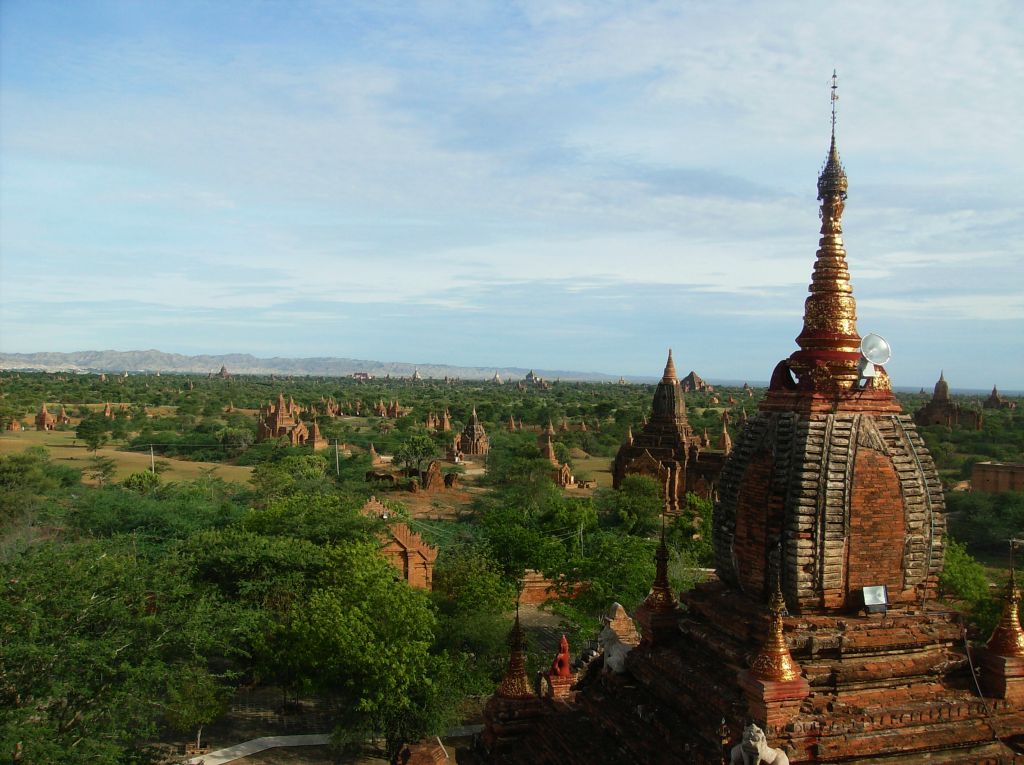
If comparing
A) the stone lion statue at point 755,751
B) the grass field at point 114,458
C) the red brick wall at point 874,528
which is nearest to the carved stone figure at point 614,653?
the stone lion statue at point 755,751

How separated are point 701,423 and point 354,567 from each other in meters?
71.8

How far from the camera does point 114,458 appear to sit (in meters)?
64.3

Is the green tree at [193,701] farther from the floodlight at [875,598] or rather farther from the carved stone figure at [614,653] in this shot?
the floodlight at [875,598]

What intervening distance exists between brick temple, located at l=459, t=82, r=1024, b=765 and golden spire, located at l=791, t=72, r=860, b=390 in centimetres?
2

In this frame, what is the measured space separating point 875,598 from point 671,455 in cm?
3654

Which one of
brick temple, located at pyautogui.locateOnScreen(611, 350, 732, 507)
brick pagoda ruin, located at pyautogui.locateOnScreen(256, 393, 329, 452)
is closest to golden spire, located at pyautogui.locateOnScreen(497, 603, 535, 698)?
brick temple, located at pyautogui.locateOnScreen(611, 350, 732, 507)

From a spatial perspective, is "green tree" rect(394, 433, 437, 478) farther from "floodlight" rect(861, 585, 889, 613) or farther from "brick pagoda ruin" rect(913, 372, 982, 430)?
"brick pagoda ruin" rect(913, 372, 982, 430)

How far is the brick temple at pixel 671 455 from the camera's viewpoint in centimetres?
4384

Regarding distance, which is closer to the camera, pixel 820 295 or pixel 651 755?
pixel 651 755

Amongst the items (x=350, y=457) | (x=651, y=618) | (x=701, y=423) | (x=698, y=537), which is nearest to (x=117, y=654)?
(x=651, y=618)

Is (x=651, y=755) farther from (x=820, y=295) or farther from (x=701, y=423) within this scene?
(x=701, y=423)

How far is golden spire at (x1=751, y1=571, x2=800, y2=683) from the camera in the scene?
739 cm

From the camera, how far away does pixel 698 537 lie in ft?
106

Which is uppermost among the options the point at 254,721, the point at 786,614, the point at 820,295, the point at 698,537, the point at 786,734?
the point at 820,295
